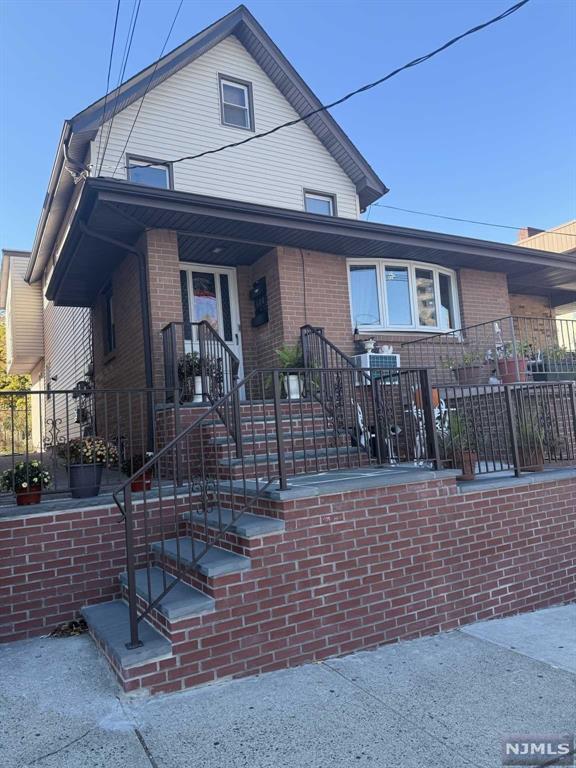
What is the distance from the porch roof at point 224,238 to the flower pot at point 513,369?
79.2 inches

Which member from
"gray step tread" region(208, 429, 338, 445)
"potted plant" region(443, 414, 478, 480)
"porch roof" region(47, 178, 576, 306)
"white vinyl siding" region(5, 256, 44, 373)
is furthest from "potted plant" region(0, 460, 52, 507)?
"white vinyl siding" region(5, 256, 44, 373)

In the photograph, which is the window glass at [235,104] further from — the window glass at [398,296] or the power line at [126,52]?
the window glass at [398,296]

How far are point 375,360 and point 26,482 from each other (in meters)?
5.31

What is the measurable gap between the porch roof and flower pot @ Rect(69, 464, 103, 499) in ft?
10.2

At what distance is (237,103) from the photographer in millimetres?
10609

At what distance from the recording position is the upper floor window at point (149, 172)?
920cm

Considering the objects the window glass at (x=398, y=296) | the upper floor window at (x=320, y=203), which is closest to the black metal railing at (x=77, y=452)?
the window glass at (x=398, y=296)

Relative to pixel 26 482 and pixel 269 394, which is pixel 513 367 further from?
pixel 26 482

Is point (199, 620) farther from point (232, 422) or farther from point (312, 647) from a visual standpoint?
point (232, 422)

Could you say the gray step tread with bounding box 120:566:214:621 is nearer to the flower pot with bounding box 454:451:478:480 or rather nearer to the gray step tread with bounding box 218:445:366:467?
the gray step tread with bounding box 218:445:366:467

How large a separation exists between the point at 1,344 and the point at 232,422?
83.4 ft

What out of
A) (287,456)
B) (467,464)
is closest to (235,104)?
(287,456)

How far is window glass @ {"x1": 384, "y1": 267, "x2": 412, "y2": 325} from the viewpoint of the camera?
920cm

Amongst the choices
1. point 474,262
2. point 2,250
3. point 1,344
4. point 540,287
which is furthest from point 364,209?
point 1,344
